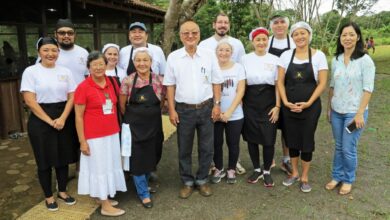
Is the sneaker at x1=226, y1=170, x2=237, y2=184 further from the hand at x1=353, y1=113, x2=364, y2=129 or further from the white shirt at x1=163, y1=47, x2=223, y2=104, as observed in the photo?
the hand at x1=353, y1=113, x2=364, y2=129

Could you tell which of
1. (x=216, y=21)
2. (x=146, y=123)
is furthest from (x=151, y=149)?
(x=216, y=21)

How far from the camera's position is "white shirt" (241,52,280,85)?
3.83 m

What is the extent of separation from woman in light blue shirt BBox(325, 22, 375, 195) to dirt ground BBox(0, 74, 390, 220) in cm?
33

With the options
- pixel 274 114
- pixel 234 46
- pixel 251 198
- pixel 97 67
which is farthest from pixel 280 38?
pixel 97 67

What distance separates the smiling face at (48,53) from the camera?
3.25 meters

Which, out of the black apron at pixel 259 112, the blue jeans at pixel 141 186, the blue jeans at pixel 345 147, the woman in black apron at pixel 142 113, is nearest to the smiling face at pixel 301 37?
the black apron at pixel 259 112

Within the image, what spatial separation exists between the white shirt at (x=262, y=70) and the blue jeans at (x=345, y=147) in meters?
0.80

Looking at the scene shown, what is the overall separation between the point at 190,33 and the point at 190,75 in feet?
1.41

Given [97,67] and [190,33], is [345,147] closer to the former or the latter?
[190,33]

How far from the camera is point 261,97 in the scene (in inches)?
154

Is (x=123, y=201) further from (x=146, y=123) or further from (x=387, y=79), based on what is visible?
(x=387, y=79)

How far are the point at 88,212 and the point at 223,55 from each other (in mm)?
2174

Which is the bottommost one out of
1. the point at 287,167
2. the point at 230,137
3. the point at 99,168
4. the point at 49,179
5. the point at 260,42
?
the point at 287,167

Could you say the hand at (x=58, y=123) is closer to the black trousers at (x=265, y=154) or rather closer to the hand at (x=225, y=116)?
the hand at (x=225, y=116)
